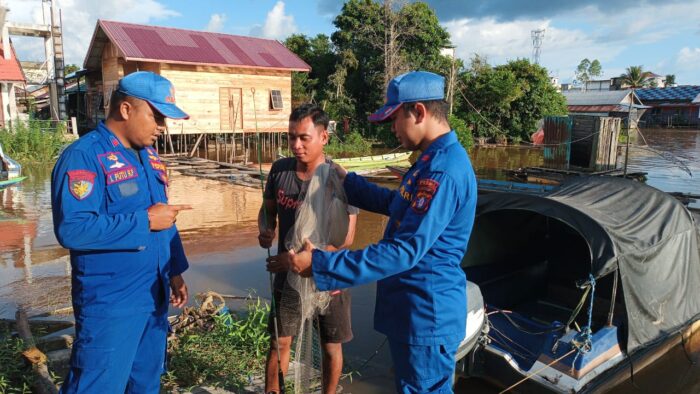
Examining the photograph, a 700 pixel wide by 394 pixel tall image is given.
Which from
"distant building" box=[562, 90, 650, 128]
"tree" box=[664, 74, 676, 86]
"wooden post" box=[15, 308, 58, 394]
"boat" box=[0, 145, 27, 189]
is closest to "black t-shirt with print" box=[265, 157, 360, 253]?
"wooden post" box=[15, 308, 58, 394]

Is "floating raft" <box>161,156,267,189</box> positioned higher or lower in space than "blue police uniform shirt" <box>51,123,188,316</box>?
lower

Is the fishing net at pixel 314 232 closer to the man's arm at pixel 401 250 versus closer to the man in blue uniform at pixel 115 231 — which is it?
the man's arm at pixel 401 250

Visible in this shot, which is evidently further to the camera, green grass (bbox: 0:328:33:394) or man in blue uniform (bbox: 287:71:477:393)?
green grass (bbox: 0:328:33:394)

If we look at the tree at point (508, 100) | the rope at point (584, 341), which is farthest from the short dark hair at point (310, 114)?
the tree at point (508, 100)

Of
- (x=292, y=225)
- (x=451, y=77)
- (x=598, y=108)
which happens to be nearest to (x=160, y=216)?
(x=292, y=225)

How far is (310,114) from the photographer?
123 inches

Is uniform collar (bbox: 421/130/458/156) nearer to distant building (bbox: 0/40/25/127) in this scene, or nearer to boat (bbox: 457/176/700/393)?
boat (bbox: 457/176/700/393)

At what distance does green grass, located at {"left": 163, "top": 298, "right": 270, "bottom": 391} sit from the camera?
381cm

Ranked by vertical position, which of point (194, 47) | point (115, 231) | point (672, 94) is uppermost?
point (672, 94)

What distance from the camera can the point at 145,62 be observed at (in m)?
19.9

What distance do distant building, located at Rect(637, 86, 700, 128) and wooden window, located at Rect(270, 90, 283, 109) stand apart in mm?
39842

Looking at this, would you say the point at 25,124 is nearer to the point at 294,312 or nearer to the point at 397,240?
the point at 294,312

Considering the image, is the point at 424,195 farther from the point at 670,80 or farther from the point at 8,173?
the point at 670,80

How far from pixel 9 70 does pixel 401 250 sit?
22092 millimetres
